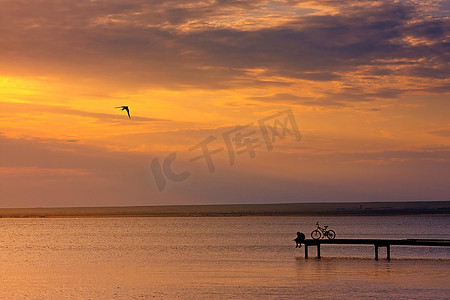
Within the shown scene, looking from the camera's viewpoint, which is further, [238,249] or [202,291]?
[238,249]

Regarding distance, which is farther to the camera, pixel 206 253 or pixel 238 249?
pixel 238 249

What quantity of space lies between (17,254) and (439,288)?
50.5 m

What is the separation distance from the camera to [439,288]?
4256 cm

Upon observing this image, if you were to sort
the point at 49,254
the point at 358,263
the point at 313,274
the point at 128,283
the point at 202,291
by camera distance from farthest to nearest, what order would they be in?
1. the point at 49,254
2. the point at 358,263
3. the point at 313,274
4. the point at 128,283
5. the point at 202,291

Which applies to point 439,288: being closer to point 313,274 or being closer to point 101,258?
point 313,274

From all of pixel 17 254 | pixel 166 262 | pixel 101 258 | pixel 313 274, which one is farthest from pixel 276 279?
pixel 17 254

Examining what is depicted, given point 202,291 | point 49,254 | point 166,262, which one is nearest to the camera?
point 202,291

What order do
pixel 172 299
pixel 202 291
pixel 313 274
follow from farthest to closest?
pixel 313 274 → pixel 202 291 → pixel 172 299

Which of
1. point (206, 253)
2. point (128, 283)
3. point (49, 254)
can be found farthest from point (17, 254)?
point (128, 283)

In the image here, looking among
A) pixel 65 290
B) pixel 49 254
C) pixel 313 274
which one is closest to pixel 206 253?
pixel 49 254

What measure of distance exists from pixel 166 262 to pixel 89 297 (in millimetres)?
23545

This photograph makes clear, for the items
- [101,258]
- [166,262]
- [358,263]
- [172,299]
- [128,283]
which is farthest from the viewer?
[101,258]

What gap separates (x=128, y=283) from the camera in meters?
47.7

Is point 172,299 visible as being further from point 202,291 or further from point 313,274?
point 313,274
